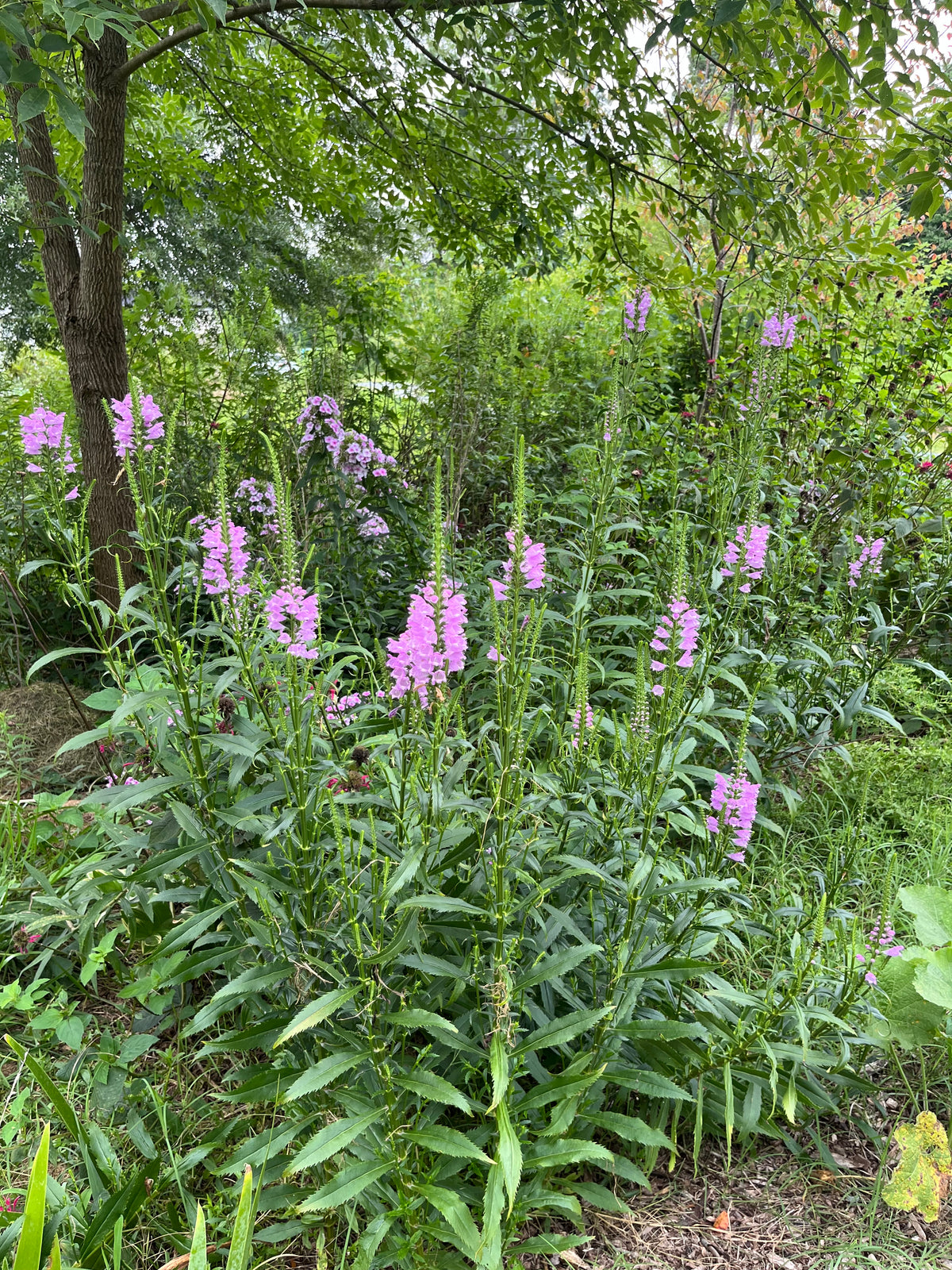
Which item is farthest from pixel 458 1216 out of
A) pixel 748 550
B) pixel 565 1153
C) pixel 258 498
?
pixel 258 498

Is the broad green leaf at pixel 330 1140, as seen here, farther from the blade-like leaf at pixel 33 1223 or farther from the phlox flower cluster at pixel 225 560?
the phlox flower cluster at pixel 225 560

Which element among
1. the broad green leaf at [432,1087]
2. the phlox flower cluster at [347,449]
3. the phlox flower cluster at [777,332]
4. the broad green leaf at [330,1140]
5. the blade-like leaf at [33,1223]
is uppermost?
the phlox flower cluster at [777,332]

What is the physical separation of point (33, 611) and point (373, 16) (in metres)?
3.26

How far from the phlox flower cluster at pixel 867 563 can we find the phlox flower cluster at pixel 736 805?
1653mm

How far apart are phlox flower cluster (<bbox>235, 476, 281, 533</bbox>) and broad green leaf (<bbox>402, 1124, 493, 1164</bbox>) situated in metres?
2.79

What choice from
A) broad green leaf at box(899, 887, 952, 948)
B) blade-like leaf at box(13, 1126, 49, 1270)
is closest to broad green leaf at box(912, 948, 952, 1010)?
broad green leaf at box(899, 887, 952, 948)

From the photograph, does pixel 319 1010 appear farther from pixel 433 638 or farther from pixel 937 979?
pixel 937 979

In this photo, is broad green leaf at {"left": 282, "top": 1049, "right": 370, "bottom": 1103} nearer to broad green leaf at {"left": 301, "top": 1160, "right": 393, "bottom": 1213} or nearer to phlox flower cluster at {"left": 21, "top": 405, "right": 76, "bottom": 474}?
broad green leaf at {"left": 301, "top": 1160, "right": 393, "bottom": 1213}

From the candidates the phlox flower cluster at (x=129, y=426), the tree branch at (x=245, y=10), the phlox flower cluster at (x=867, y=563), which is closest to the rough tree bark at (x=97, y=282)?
the tree branch at (x=245, y=10)

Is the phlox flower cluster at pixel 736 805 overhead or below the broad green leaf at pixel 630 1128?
overhead

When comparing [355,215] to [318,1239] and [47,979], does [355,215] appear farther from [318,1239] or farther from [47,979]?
[318,1239]

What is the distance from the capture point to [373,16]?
11.8 ft

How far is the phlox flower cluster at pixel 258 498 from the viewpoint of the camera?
3.83m

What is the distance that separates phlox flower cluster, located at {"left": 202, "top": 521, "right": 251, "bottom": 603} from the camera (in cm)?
171
